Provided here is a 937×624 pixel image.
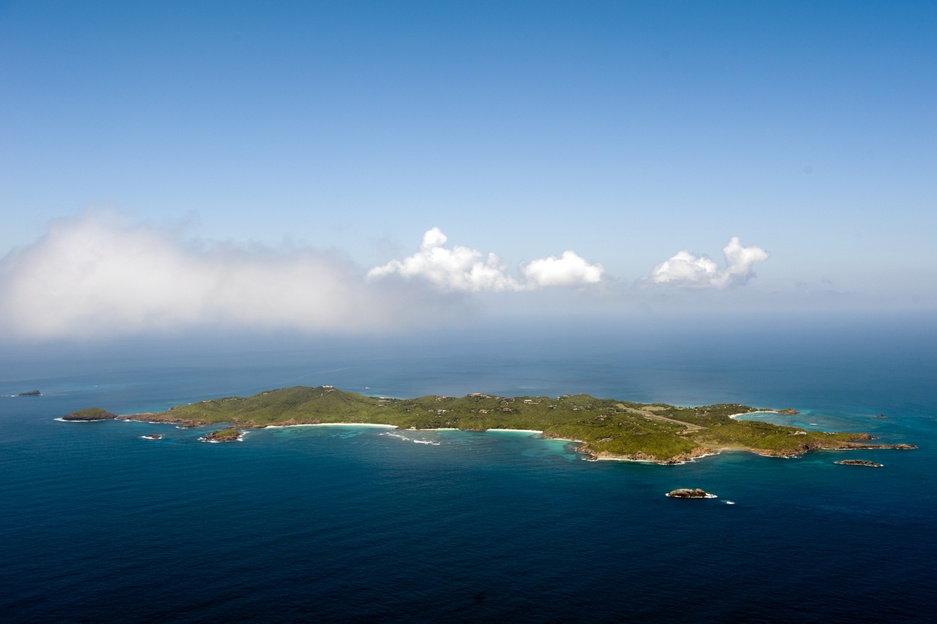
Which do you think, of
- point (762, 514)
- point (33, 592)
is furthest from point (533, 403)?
point (33, 592)

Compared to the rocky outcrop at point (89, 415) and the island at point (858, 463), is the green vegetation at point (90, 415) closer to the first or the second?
the rocky outcrop at point (89, 415)

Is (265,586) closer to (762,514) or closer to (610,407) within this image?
(762,514)

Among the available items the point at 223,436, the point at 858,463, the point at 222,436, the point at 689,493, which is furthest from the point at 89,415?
the point at 858,463

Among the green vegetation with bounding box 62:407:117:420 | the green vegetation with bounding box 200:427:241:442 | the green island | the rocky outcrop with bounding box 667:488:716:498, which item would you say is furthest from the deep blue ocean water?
the green vegetation with bounding box 62:407:117:420

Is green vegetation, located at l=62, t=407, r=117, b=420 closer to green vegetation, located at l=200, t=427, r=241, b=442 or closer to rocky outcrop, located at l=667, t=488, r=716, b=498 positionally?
green vegetation, located at l=200, t=427, r=241, b=442

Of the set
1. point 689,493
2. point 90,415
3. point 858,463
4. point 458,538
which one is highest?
point 90,415

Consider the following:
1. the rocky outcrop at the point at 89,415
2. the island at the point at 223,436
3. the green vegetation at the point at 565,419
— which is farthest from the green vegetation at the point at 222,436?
the rocky outcrop at the point at 89,415

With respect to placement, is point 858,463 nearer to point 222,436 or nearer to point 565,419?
point 565,419
